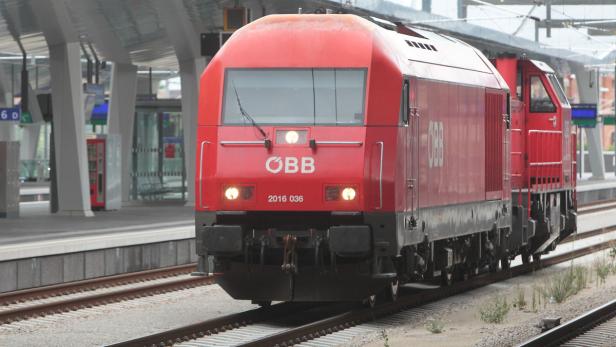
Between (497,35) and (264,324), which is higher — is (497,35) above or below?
above

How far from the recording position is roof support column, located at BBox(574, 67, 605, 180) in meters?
62.4

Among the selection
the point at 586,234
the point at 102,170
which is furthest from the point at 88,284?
the point at 586,234

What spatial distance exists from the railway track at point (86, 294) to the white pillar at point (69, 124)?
8.83m

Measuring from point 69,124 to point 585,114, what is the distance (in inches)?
1262

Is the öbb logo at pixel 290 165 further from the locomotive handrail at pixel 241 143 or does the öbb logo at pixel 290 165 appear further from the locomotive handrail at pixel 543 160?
the locomotive handrail at pixel 543 160

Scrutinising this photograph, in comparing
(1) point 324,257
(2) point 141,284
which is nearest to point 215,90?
(1) point 324,257

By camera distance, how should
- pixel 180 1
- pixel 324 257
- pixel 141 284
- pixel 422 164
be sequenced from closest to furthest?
pixel 324 257 < pixel 422 164 < pixel 141 284 < pixel 180 1

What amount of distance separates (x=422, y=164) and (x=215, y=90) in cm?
258

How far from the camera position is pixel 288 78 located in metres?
14.8

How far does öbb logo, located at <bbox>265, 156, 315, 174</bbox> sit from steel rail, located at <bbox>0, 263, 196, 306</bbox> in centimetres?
485

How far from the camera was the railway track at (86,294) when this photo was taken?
53.6ft

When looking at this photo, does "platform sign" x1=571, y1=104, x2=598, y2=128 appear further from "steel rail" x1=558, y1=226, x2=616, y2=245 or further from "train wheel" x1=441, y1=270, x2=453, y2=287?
"train wheel" x1=441, y1=270, x2=453, y2=287

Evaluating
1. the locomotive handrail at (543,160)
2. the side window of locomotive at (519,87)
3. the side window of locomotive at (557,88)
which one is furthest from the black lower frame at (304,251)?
the side window of locomotive at (557,88)

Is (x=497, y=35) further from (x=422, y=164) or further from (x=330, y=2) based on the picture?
(x=422, y=164)
